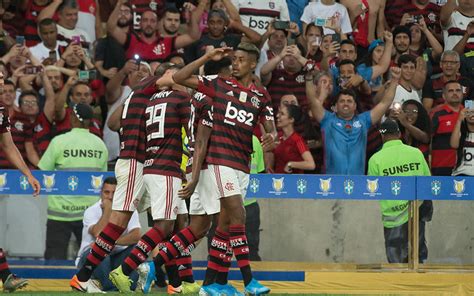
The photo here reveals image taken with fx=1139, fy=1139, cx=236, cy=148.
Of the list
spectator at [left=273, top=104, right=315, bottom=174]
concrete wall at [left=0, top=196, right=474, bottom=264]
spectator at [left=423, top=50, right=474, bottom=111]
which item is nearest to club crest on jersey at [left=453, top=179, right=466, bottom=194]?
concrete wall at [left=0, top=196, right=474, bottom=264]

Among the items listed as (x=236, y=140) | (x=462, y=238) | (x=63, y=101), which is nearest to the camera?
(x=236, y=140)

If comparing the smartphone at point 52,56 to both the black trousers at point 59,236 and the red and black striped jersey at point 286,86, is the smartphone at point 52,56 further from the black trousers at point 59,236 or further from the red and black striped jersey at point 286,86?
the black trousers at point 59,236

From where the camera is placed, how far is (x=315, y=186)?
14.6 m

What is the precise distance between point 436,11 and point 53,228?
876 centimetres

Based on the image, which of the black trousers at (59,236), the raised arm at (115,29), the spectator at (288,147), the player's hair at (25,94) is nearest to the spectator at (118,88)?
the raised arm at (115,29)

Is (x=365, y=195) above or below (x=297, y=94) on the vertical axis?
below

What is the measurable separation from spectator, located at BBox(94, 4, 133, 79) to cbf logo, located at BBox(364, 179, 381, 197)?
5085 millimetres

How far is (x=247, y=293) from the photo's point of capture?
11.6 meters

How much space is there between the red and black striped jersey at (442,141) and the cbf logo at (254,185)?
10.2ft

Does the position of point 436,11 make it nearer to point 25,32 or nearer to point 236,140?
point 25,32

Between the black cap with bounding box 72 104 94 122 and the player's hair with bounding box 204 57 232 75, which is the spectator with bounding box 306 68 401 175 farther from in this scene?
the player's hair with bounding box 204 57 232 75

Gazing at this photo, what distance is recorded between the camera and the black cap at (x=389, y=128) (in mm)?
15109

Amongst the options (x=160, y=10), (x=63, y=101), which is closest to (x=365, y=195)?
(x=63, y=101)

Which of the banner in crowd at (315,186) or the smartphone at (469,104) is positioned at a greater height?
the smartphone at (469,104)
